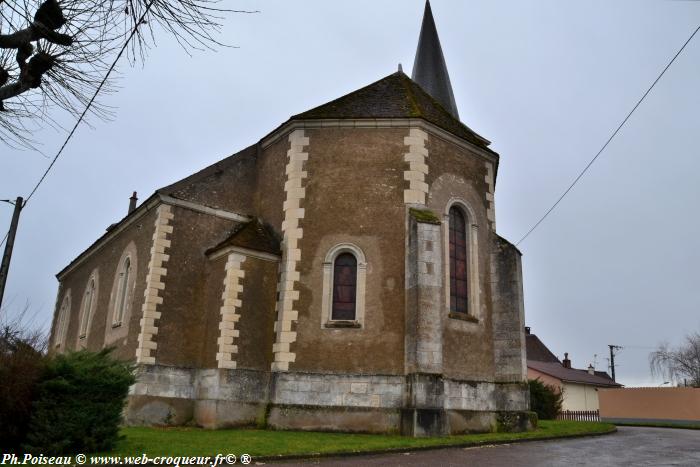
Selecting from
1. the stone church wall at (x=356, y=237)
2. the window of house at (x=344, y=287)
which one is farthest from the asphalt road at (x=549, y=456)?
the window of house at (x=344, y=287)

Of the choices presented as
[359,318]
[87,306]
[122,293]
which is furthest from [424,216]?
[87,306]

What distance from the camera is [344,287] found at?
52.5 feet

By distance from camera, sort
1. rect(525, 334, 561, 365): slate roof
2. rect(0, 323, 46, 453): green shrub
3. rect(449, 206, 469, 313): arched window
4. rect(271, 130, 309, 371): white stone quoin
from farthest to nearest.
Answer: rect(525, 334, 561, 365): slate roof
rect(449, 206, 469, 313): arched window
rect(271, 130, 309, 371): white stone quoin
rect(0, 323, 46, 453): green shrub

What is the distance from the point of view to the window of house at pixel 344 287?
15602 millimetres

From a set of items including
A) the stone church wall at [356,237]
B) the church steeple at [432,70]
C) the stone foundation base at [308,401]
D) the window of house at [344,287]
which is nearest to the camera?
the stone foundation base at [308,401]

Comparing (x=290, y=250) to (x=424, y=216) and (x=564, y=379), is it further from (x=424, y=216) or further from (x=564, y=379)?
(x=564, y=379)

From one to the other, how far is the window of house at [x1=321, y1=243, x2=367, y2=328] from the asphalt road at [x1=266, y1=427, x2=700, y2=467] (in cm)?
471

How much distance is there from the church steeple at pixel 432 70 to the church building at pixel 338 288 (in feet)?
32.4

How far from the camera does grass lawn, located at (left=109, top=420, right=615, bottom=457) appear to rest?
32.8ft

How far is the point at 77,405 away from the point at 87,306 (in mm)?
14724

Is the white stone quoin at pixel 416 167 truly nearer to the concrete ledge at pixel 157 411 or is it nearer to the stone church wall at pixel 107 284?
the stone church wall at pixel 107 284

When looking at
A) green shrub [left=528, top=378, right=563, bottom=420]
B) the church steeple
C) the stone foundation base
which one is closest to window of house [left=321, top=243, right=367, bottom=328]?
the stone foundation base

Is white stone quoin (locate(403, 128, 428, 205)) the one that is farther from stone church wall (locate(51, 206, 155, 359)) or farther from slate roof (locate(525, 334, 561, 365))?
slate roof (locate(525, 334, 561, 365))

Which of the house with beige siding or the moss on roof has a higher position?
the moss on roof
